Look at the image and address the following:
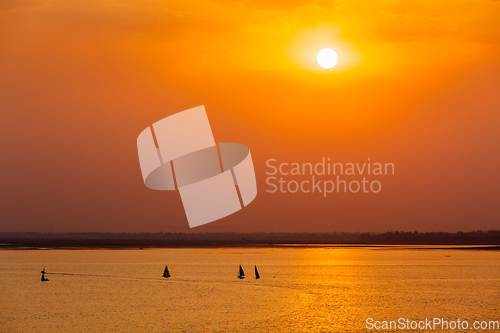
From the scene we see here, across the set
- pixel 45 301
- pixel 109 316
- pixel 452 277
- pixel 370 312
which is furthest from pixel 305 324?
pixel 452 277

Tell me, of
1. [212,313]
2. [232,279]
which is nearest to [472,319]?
[212,313]

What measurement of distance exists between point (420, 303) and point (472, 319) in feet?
13.3

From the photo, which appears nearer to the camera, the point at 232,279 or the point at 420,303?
the point at 420,303

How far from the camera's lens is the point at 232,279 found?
1399 inches

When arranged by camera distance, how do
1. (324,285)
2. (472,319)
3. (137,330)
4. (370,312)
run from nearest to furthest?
(137,330) < (472,319) < (370,312) < (324,285)

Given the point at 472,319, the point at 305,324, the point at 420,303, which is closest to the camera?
the point at 305,324

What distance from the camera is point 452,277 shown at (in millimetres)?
37719

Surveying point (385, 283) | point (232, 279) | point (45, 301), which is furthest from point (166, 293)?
point (385, 283)

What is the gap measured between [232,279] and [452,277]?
52.6ft

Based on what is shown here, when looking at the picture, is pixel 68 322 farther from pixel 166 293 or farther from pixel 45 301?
pixel 166 293

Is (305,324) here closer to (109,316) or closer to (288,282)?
(109,316)

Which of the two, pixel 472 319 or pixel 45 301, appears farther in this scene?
pixel 45 301

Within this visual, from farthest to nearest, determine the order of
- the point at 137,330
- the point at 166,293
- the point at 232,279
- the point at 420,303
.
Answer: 1. the point at 232,279
2. the point at 166,293
3. the point at 420,303
4. the point at 137,330

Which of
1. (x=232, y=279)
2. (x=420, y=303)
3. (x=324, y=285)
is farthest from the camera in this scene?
(x=232, y=279)
